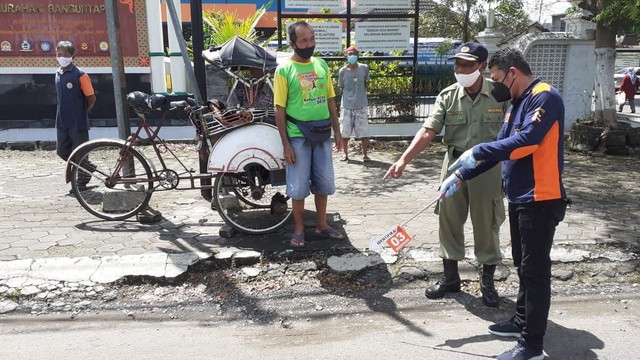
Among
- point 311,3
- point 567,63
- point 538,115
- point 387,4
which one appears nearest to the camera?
point 538,115

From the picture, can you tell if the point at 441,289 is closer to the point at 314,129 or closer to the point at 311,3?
the point at 314,129

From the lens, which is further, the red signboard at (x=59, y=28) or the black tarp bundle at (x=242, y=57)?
the red signboard at (x=59, y=28)

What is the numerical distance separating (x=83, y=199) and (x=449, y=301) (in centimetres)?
359

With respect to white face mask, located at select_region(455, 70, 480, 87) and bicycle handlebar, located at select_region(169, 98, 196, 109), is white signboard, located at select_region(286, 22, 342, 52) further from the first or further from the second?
white face mask, located at select_region(455, 70, 480, 87)

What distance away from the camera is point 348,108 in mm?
8664

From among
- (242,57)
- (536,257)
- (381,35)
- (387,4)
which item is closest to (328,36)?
(381,35)

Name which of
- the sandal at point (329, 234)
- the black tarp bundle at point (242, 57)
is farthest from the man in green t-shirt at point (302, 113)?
the black tarp bundle at point (242, 57)

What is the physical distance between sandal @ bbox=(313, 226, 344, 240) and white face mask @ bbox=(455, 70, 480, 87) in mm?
1891

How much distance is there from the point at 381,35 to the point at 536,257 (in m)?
7.63

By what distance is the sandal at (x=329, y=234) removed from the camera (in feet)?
16.4

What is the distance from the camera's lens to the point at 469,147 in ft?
12.4

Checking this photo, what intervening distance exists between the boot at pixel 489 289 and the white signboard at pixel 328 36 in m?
6.69

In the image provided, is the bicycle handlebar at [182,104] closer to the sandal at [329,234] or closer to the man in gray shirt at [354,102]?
the sandal at [329,234]

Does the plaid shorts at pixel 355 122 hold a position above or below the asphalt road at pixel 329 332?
above
